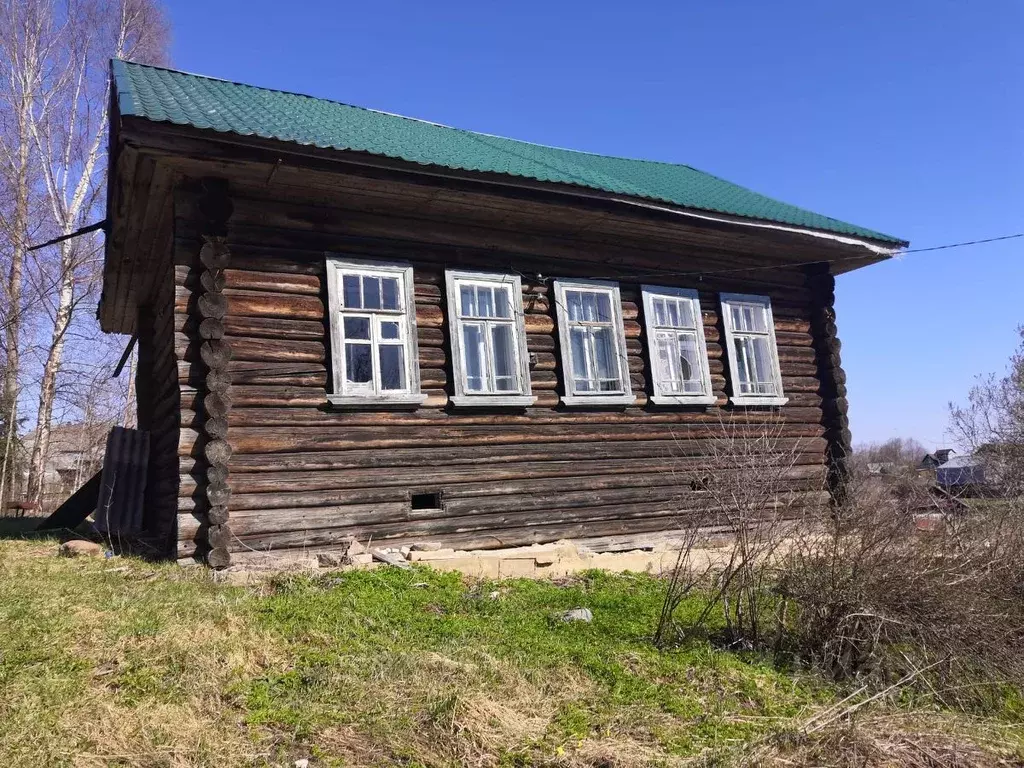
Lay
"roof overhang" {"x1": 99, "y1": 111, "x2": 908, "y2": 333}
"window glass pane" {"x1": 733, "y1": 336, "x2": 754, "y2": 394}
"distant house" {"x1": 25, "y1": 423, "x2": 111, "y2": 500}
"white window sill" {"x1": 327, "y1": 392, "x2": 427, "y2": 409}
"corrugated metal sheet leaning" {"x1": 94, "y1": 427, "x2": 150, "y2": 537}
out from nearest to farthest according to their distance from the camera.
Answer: "roof overhang" {"x1": 99, "y1": 111, "x2": 908, "y2": 333}, "white window sill" {"x1": 327, "y1": 392, "x2": 427, "y2": 409}, "corrugated metal sheet leaning" {"x1": 94, "y1": 427, "x2": 150, "y2": 537}, "window glass pane" {"x1": 733, "y1": 336, "x2": 754, "y2": 394}, "distant house" {"x1": 25, "y1": 423, "x2": 111, "y2": 500}

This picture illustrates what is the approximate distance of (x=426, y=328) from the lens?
8.03 metres

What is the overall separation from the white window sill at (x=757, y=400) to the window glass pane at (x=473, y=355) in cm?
375

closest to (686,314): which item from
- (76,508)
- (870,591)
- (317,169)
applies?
(317,169)

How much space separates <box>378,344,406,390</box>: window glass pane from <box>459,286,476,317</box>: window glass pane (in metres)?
0.95

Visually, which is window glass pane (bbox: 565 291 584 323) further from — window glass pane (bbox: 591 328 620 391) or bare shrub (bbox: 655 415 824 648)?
bare shrub (bbox: 655 415 824 648)

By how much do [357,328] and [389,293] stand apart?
54 cm

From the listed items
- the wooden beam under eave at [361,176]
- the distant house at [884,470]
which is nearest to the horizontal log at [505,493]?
the distant house at [884,470]

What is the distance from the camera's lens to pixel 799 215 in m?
10.8

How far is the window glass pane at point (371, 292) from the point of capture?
7.77 m

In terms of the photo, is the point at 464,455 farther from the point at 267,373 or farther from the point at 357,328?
the point at 267,373

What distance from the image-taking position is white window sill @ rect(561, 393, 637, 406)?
8789 millimetres

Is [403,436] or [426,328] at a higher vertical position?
[426,328]

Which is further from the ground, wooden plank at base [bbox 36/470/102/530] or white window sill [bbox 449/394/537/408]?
white window sill [bbox 449/394/537/408]

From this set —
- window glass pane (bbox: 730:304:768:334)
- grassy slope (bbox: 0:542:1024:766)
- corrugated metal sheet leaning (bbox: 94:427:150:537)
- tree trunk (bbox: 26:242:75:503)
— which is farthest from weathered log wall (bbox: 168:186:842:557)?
tree trunk (bbox: 26:242:75:503)
